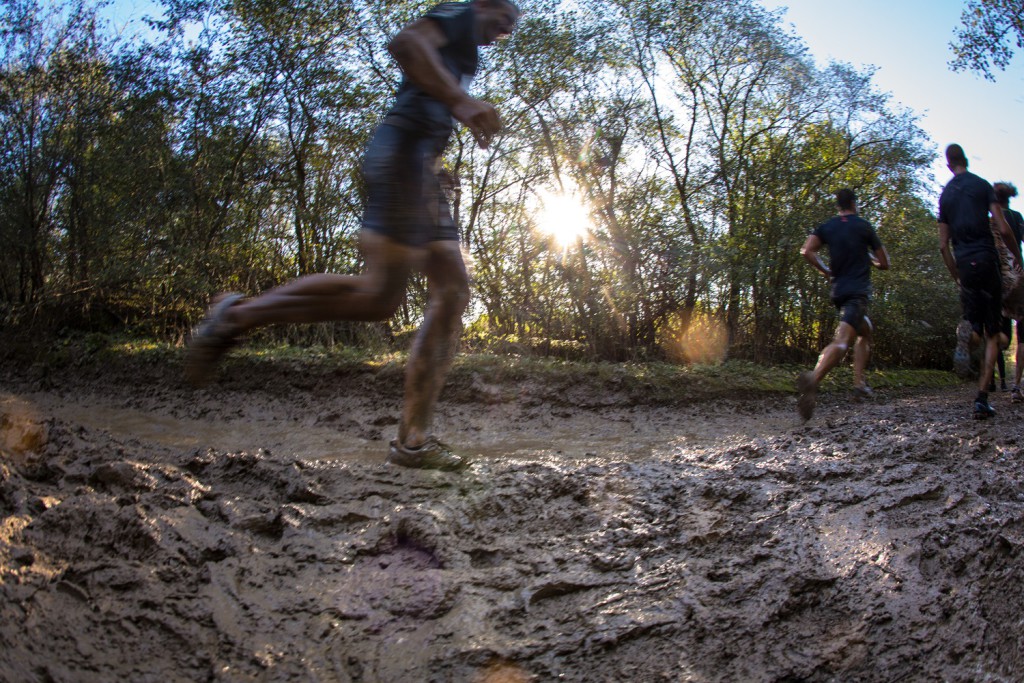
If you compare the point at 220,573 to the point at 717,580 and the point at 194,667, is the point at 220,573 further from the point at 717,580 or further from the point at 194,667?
the point at 717,580

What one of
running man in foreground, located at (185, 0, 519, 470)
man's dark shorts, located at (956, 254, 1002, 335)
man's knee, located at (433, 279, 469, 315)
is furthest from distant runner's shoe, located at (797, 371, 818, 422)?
running man in foreground, located at (185, 0, 519, 470)

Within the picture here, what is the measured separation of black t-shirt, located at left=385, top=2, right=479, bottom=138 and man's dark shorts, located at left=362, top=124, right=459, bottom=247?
6cm

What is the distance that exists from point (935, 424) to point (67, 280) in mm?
8793

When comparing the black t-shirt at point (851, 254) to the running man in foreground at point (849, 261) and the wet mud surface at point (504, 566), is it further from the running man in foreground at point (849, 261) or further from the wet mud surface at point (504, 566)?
the wet mud surface at point (504, 566)

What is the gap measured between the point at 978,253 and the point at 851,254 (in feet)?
3.28

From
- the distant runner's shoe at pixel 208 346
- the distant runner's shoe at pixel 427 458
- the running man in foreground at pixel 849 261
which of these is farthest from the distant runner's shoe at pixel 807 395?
the distant runner's shoe at pixel 208 346

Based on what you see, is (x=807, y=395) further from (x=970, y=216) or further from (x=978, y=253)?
(x=970, y=216)

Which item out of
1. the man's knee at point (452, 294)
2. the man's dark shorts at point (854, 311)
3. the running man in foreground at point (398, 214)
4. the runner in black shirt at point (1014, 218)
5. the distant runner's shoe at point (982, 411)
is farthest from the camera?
the runner in black shirt at point (1014, 218)

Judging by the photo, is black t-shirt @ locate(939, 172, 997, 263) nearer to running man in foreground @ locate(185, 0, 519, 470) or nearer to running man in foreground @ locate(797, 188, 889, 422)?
running man in foreground @ locate(797, 188, 889, 422)

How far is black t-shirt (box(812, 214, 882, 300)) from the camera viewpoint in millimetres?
6484

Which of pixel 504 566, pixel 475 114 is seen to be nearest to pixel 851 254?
pixel 475 114

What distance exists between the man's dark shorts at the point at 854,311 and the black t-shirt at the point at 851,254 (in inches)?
1.7

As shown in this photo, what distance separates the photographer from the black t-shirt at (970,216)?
19.0ft

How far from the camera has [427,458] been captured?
11.0ft
